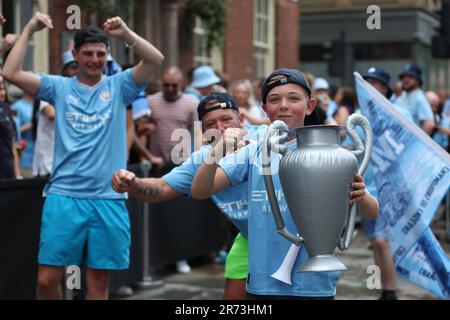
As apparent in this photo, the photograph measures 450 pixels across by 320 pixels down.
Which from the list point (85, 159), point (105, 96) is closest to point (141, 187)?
point (85, 159)

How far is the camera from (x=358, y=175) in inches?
111

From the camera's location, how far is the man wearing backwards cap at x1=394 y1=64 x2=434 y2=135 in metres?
9.47

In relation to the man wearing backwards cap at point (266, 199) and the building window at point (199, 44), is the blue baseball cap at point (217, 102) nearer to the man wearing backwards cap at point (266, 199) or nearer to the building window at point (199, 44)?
the man wearing backwards cap at point (266, 199)

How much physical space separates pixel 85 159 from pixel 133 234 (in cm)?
202

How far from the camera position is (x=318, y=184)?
8.78 feet

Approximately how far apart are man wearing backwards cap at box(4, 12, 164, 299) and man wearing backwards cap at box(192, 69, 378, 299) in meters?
1.87

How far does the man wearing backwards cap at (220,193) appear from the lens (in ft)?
10.9

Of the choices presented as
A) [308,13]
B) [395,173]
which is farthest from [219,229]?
[308,13]

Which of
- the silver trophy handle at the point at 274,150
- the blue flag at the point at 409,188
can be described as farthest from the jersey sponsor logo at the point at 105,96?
the silver trophy handle at the point at 274,150

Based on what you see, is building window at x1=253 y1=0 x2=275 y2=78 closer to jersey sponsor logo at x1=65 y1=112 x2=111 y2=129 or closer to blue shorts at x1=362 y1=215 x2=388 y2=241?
blue shorts at x1=362 y1=215 x2=388 y2=241

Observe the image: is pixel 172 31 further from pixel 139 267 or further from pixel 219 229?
pixel 139 267

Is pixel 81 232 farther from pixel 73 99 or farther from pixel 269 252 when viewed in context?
pixel 269 252

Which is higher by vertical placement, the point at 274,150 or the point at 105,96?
the point at 105,96

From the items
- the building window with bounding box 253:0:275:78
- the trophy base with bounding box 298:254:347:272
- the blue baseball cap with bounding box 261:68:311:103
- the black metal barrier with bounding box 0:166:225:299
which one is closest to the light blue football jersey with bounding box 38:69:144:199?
the black metal barrier with bounding box 0:166:225:299
